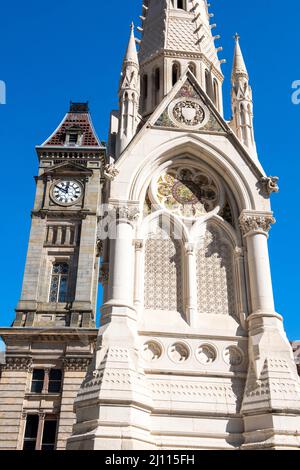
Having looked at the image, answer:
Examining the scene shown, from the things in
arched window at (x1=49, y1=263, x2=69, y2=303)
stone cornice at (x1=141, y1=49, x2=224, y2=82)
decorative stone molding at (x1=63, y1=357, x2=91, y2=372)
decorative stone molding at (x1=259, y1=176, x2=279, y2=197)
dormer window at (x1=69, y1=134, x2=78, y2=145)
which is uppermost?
dormer window at (x1=69, y1=134, x2=78, y2=145)

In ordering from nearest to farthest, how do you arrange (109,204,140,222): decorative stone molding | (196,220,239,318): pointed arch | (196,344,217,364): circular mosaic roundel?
(196,344,217,364): circular mosaic roundel, (196,220,239,318): pointed arch, (109,204,140,222): decorative stone molding

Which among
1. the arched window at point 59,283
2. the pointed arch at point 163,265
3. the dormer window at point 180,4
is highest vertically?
the dormer window at point 180,4

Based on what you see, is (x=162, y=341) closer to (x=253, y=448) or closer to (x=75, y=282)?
(x=253, y=448)

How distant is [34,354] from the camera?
37.3 meters

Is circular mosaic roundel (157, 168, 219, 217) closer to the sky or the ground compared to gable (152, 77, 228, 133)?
closer to the ground

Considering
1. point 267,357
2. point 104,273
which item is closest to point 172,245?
point 104,273

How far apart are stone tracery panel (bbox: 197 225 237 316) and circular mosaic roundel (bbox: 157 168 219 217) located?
100 cm

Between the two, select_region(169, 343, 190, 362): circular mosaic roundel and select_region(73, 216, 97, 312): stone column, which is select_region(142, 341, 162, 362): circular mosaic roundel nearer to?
select_region(169, 343, 190, 362): circular mosaic roundel

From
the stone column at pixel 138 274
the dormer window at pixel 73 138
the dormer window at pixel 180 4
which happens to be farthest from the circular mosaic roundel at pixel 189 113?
the dormer window at pixel 73 138

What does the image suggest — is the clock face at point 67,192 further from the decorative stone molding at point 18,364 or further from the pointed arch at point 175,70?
the pointed arch at point 175,70

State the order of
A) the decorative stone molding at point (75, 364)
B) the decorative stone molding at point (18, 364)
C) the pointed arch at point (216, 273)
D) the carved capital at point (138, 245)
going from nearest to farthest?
the pointed arch at point (216, 273), the carved capital at point (138, 245), the decorative stone molding at point (75, 364), the decorative stone molding at point (18, 364)

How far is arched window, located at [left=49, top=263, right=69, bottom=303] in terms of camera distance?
41.4 metres

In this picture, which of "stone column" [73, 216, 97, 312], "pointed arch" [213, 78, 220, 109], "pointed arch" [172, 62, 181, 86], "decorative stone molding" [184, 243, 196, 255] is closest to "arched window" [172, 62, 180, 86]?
"pointed arch" [172, 62, 181, 86]

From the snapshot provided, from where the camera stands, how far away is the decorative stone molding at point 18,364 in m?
36.5
